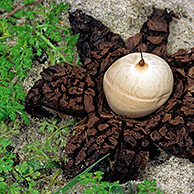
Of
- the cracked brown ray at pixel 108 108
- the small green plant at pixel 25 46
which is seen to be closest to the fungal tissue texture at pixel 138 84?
the cracked brown ray at pixel 108 108

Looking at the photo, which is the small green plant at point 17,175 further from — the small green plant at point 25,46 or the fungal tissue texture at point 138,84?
the fungal tissue texture at point 138,84

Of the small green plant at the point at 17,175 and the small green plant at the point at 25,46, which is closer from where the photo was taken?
the small green plant at the point at 17,175

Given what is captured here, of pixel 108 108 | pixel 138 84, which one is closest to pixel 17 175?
pixel 108 108

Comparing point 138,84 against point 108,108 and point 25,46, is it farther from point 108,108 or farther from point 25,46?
point 25,46

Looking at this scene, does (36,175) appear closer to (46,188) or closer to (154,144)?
(46,188)

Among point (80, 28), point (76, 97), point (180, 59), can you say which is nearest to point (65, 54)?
point (80, 28)

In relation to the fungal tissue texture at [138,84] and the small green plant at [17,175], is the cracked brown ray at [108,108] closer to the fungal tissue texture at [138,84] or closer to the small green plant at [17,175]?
the fungal tissue texture at [138,84]

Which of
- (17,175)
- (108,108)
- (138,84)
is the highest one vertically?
(138,84)

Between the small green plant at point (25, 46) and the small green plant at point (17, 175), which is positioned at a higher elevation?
the small green plant at point (25, 46)

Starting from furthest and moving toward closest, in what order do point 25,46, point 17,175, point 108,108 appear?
point 25,46
point 108,108
point 17,175

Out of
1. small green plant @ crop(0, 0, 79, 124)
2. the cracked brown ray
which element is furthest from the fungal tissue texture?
small green plant @ crop(0, 0, 79, 124)

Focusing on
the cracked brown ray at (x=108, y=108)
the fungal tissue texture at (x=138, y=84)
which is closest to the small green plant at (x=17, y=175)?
the cracked brown ray at (x=108, y=108)
